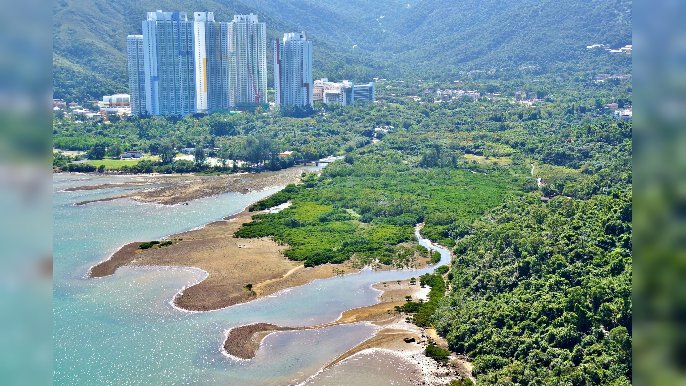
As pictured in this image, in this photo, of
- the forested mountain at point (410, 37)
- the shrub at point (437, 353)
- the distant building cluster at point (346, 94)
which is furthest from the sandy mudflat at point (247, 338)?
the forested mountain at point (410, 37)

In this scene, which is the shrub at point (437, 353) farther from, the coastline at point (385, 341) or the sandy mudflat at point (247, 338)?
the sandy mudflat at point (247, 338)

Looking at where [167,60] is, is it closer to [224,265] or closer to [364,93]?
[364,93]

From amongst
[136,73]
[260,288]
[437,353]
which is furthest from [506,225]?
[136,73]

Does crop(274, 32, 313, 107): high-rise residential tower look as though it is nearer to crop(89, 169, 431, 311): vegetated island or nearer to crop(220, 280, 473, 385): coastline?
crop(89, 169, 431, 311): vegetated island

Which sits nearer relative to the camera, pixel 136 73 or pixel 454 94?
pixel 136 73
